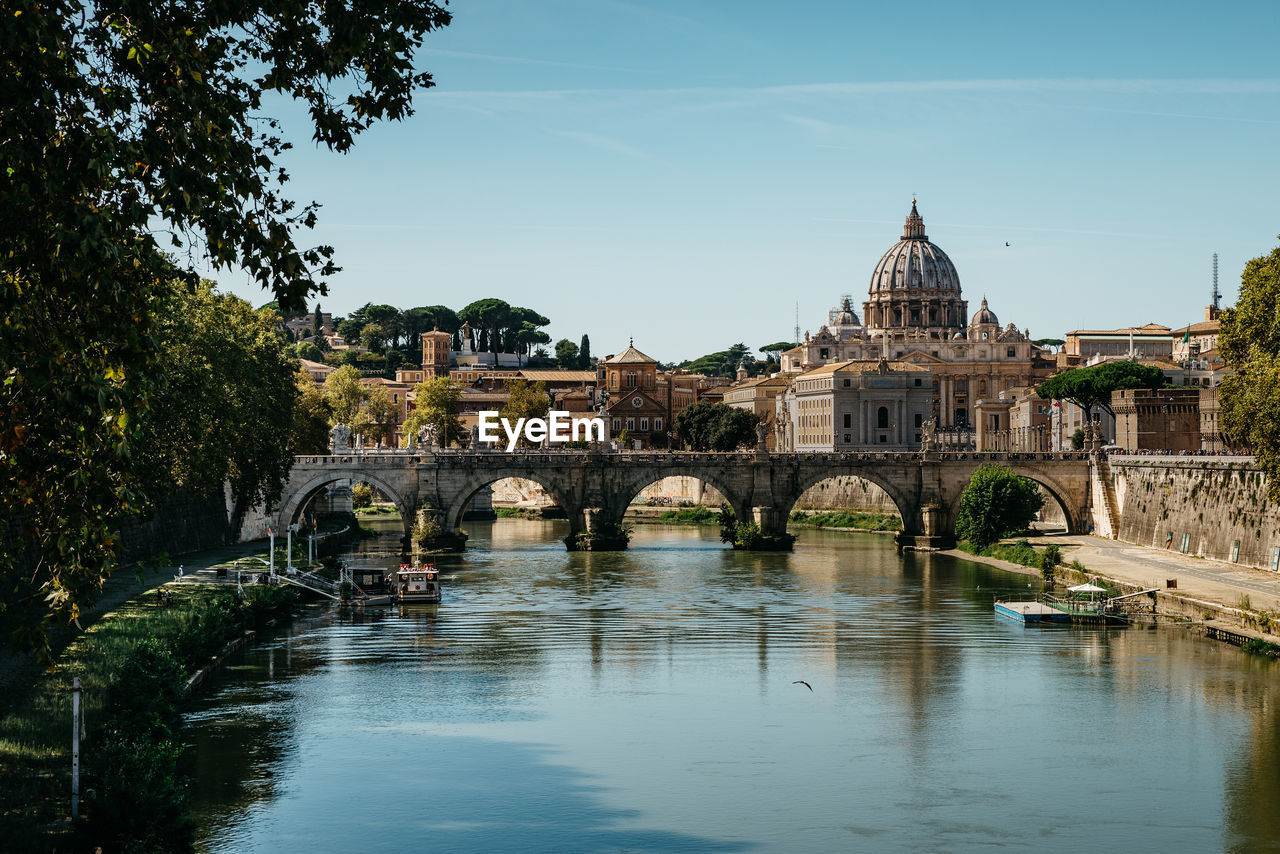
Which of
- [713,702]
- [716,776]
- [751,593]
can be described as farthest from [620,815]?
[751,593]

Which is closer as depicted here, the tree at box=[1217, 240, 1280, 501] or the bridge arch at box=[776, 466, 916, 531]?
the tree at box=[1217, 240, 1280, 501]

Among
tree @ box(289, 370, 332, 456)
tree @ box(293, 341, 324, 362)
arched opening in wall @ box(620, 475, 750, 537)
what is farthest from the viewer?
tree @ box(293, 341, 324, 362)

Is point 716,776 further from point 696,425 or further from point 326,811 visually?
point 696,425

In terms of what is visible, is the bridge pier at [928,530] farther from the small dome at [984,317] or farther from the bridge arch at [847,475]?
the small dome at [984,317]

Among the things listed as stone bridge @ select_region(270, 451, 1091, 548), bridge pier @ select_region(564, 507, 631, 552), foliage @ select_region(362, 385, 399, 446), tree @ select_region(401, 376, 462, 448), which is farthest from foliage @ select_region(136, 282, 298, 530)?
foliage @ select_region(362, 385, 399, 446)

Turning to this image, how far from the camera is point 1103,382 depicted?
105m

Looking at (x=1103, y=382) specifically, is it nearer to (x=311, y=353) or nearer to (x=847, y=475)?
(x=847, y=475)

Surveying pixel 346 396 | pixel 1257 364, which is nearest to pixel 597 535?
pixel 1257 364

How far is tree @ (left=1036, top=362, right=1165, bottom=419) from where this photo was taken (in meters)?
104

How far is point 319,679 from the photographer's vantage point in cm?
3872

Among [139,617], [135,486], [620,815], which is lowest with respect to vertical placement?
[620,815]

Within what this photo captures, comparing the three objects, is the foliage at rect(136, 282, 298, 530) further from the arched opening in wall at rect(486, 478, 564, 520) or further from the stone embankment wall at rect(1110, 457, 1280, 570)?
the arched opening in wall at rect(486, 478, 564, 520)

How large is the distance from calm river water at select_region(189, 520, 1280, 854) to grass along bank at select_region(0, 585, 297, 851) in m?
1.73

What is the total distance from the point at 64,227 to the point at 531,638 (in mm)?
34924
